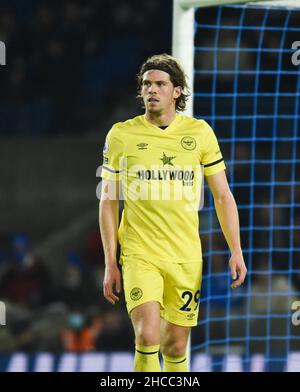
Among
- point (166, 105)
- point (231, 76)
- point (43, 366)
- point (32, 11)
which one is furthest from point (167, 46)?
point (166, 105)

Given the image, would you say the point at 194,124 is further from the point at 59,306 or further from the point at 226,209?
the point at 59,306

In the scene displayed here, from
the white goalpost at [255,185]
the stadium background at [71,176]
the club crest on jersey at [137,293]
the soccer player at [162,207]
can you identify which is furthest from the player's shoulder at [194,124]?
the stadium background at [71,176]

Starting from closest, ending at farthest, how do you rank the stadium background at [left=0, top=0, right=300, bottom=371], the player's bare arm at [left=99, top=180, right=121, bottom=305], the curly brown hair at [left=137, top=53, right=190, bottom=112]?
the player's bare arm at [left=99, top=180, right=121, bottom=305], the curly brown hair at [left=137, top=53, right=190, bottom=112], the stadium background at [left=0, top=0, right=300, bottom=371]

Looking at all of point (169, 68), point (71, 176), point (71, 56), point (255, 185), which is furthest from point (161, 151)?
point (71, 56)

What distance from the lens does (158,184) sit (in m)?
5.71

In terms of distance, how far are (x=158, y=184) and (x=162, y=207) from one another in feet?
0.39

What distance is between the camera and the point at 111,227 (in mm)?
5742

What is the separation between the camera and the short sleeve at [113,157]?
5.77 m

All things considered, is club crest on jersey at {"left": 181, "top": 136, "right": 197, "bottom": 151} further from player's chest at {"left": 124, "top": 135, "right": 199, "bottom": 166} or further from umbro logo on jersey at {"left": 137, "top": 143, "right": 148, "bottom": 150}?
umbro logo on jersey at {"left": 137, "top": 143, "right": 148, "bottom": 150}

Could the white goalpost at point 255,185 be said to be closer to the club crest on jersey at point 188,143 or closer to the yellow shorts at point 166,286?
the yellow shorts at point 166,286

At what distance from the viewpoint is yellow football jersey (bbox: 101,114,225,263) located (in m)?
5.71

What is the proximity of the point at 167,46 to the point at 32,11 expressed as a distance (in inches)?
74.9

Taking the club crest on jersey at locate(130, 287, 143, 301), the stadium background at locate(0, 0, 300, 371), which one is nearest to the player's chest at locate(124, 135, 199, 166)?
the club crest on jersey at locate(130, 287, 143, 301)
